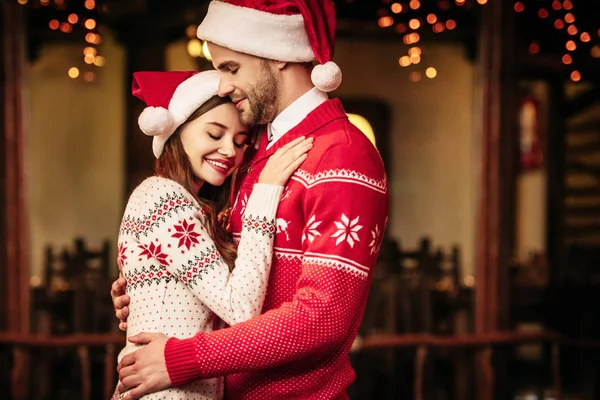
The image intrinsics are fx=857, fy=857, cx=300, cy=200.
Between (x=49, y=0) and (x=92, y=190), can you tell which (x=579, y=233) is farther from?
(x=49, y=0)

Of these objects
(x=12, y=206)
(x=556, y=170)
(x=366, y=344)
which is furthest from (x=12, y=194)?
(x=556, y=170)

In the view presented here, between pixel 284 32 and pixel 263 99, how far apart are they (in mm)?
178

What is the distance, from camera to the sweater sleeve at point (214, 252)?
6.18ft

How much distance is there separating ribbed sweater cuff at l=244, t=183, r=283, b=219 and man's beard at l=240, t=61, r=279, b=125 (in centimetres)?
22

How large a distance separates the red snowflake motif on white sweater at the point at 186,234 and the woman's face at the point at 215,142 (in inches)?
8.2

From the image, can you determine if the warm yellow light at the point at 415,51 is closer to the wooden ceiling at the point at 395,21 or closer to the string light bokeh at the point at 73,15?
the wooden ceiling at the point at 395,21

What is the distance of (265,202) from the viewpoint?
193cm

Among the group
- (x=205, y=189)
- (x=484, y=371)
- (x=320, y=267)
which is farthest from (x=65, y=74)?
(x=320, y=267)

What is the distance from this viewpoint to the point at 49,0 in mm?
5777

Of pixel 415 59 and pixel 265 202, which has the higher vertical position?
pixel 415 59

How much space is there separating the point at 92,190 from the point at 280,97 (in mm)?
6485

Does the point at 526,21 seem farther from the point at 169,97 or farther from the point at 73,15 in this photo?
the point at 169,97

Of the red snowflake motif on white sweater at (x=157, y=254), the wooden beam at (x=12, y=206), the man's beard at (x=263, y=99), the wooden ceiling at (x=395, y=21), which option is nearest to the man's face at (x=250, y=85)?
the man's beard at (x=263, y=99)

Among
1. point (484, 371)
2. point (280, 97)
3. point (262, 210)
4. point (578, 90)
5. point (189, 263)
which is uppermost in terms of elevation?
point (578, 90)
